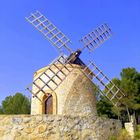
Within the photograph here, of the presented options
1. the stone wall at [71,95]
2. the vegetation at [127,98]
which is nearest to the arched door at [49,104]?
the stone wall at [71,95]

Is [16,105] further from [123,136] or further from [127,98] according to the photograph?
[123,136]

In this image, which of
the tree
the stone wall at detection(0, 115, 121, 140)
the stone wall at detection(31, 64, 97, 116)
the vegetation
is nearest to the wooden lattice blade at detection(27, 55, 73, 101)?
the stone wall at detection(31, 64, 97, 116)

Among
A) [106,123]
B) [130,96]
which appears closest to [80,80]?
[106,123]

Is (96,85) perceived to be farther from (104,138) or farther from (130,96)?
(130,96)

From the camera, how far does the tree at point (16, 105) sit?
27125 millimetres

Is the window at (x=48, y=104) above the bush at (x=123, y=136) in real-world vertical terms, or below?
above

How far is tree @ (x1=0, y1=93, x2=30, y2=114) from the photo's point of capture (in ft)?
89.0

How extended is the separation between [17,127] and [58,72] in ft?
14.0

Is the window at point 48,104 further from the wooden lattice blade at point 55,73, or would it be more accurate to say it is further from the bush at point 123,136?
the bush at point 123,136

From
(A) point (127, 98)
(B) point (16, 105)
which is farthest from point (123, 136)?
(B) point (16, 105)

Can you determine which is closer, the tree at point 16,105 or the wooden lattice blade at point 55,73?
the wooden lattice blade at point 55,73

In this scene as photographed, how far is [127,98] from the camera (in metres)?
21.6

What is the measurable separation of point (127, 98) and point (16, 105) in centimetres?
1045

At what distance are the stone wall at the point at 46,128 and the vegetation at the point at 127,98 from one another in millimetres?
10451
